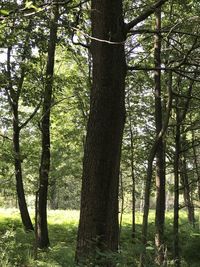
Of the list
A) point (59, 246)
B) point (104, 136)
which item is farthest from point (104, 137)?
point (59, 246)

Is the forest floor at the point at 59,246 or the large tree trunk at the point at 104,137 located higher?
the large tree trunk at the point at 104,137

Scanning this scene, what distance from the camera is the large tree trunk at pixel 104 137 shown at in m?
4.34

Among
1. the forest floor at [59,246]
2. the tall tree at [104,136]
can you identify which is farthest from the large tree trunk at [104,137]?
the forest floor at [59,246]

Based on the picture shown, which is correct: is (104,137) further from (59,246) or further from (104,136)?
(59,246)

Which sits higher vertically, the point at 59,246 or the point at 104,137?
the point at 104,137

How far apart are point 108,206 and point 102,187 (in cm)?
25

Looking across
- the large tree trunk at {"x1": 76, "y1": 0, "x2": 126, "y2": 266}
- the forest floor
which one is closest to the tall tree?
the large tree trunk at {"x1": 76, "y1": 0, "x2": 126, "y2": 266}

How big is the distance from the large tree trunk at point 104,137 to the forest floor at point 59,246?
0.43 metres

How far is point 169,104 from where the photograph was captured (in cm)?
487

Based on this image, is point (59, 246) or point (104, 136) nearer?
point (104, 136)

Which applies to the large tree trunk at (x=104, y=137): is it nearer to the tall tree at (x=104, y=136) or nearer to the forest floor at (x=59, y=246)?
the tall tree at (x=104, y=136)

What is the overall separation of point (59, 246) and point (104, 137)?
7.42 meters

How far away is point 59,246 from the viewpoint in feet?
35.8

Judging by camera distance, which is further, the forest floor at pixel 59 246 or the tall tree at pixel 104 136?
the forest floor at pixel 59 246
